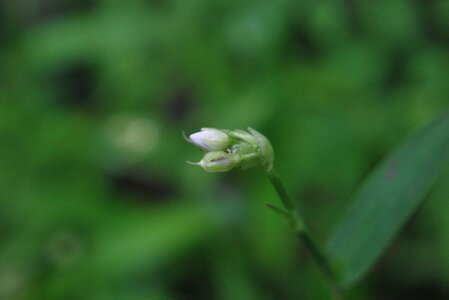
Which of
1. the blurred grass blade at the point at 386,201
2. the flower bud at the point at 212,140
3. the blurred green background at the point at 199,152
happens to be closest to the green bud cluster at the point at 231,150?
the flower bud at the point at 212,140

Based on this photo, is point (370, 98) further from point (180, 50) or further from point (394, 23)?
point (180, 50)

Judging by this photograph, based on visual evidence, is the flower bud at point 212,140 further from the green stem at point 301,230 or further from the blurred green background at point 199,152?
the blurred green background at point 199,152

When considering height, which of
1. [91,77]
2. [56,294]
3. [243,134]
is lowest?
[56,294]

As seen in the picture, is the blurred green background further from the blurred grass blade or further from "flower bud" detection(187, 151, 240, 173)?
"flower bud" detection(187, 151, 240, 173)

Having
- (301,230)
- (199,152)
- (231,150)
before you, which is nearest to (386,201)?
(301,230)

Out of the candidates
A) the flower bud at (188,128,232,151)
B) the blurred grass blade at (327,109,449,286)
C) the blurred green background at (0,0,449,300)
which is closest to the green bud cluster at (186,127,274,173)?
the flower bud at (188,128,232,151)

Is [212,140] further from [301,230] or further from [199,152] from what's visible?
[199,152]

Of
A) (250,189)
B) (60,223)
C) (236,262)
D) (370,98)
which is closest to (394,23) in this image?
(370,98)
